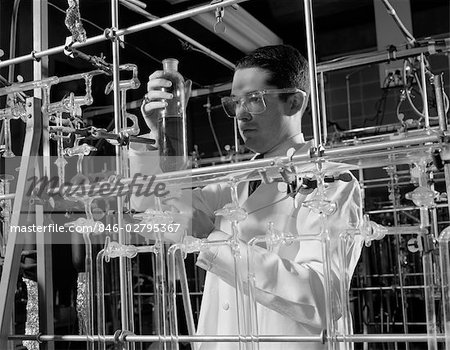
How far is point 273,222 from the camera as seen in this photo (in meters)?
1.35

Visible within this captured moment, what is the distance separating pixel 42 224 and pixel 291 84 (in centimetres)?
67

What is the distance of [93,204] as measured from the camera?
1.36 metres

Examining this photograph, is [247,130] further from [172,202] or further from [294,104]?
[172,202]

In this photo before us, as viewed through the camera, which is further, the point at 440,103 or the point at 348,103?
the point at 348,103

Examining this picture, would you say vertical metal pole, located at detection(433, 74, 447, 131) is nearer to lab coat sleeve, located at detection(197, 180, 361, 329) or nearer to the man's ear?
lab coat sleeve, located at detection(197, 180, 361, 329)

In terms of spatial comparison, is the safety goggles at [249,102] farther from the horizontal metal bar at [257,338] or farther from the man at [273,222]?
the horizontal metal bar at [257,338]

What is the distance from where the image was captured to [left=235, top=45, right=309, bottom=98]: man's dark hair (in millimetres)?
1411

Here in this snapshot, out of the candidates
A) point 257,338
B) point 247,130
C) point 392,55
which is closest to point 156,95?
point 247,130

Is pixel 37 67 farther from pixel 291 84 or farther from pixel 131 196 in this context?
pixel 291 84

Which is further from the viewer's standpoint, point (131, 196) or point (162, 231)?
point (131, 196)

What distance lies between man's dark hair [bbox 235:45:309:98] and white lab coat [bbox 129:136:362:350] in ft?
0.84

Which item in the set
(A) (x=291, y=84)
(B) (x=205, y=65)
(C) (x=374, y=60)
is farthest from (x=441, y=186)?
(A) (x=291, y=84)

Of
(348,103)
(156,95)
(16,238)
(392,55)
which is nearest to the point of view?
(156,95)

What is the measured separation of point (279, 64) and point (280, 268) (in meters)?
0.57
